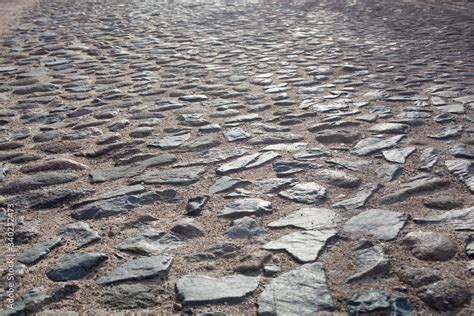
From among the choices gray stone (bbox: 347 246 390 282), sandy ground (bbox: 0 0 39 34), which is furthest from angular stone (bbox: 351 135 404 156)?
sandy ground (bbox: 0 0 39 34)

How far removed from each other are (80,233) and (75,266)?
1.07 ft

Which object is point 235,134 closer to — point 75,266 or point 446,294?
point 75,266

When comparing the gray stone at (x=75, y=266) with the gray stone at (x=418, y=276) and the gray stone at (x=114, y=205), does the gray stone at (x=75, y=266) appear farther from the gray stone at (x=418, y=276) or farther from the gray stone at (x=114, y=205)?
the gray stone at (x=418, y=276)

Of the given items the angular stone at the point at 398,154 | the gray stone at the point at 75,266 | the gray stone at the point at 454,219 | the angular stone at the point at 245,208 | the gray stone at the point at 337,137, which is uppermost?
the gray stone at the point at 75,266

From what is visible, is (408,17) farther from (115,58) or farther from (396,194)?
(396,194)

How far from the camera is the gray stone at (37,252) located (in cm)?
245

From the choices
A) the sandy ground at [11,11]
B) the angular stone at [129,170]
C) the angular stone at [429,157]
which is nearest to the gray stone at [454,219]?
the angular stone at [429,157]

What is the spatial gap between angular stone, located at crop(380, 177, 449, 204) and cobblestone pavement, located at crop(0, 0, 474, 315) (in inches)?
0.4

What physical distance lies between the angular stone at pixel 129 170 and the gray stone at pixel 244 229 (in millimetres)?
935

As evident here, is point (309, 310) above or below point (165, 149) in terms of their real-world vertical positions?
above

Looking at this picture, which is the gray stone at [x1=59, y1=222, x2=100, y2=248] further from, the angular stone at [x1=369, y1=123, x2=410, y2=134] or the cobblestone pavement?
the angular stone at [x1=369, y1=123, x2=410, y2=134]

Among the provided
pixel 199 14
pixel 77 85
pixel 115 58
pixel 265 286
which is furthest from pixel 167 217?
pixel 199 14

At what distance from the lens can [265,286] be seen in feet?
7.23

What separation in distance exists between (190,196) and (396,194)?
1068mm
